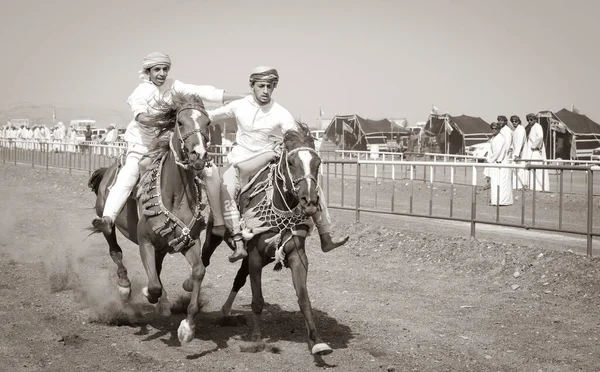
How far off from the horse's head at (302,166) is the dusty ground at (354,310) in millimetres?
1605

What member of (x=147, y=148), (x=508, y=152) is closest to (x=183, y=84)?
(x=147, y=148)

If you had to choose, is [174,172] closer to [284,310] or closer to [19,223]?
[284,310]

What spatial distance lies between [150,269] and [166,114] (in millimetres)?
1727

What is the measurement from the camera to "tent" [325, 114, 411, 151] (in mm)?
52906

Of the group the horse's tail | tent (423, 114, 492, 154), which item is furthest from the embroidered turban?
tent (423, 114, 492, 154)

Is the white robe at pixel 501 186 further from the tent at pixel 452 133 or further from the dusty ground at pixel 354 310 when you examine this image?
the tent at pixel 452 133

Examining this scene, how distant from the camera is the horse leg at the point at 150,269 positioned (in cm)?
799

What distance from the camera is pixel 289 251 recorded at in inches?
305

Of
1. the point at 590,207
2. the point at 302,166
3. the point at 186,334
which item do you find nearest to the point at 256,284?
the point at 186,334

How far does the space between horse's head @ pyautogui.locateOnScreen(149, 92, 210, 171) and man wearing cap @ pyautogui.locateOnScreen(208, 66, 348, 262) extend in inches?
16.7

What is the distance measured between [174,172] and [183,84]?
1.24 meters

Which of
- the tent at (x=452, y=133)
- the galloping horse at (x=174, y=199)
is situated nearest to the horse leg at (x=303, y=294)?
the galloping horse at (x=174, y=199)

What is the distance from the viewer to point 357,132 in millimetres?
53625

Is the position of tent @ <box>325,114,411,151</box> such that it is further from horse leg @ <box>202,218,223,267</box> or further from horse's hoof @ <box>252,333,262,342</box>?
horse's hoof @ <box>252,333,262,342</box>
